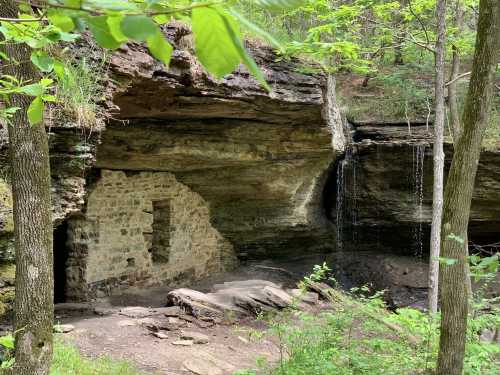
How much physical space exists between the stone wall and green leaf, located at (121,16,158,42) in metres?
8.71

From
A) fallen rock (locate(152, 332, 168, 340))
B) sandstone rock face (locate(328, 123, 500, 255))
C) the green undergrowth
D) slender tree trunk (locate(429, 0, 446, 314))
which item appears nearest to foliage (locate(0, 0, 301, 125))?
the green undergrowth

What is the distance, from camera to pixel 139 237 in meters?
10.2

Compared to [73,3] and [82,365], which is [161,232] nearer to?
[82,365]

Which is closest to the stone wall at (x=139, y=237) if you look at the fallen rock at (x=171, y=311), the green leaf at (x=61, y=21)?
the fallen rock at (x=171, y=311)

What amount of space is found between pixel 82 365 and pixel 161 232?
20.3ft

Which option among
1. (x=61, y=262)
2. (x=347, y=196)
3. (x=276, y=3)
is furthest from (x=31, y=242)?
(x=347, y=196)

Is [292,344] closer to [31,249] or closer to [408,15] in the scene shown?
[31,249]

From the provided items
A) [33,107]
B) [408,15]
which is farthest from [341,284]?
[33,107]

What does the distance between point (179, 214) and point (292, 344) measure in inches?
246

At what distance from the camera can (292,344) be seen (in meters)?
5.34

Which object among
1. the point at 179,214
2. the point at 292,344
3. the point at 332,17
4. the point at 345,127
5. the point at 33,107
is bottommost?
the point at 292,344

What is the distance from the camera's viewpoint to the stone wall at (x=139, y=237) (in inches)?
353

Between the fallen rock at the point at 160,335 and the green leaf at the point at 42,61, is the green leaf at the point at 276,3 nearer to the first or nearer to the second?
the green leaf at the point at 42,61

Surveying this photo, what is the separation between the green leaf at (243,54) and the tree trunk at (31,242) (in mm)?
3335
